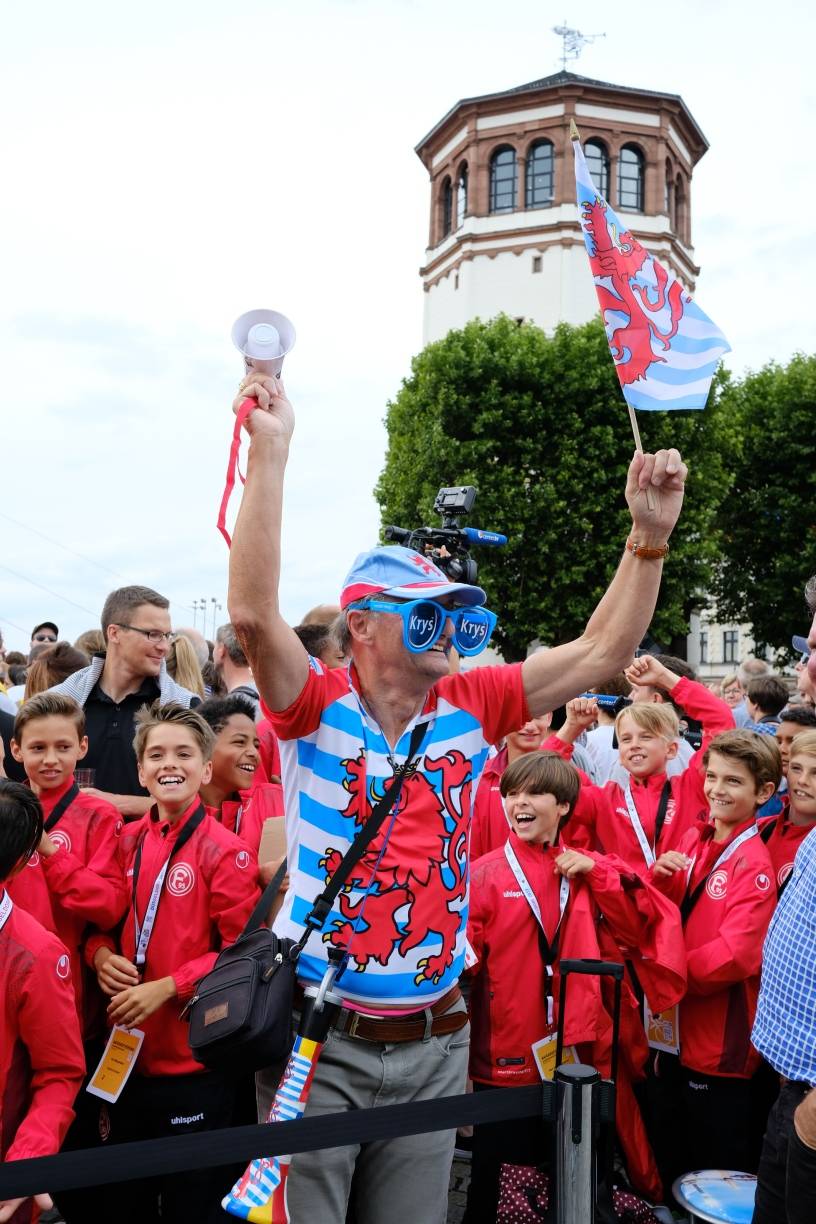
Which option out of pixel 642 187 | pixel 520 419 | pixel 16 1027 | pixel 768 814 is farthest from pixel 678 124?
pixel 16 1027

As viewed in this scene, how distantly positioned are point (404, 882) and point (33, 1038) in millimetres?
1402

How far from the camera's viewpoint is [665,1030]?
439cm

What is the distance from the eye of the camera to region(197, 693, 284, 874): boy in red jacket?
4715mm

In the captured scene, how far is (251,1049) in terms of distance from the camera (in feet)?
7.64

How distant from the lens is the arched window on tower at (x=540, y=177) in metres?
40.4

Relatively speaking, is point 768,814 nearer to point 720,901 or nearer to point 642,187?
point 720,901

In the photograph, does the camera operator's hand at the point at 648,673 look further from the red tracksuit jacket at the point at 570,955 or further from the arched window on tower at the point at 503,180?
the arched window on tower at the point at 503,180

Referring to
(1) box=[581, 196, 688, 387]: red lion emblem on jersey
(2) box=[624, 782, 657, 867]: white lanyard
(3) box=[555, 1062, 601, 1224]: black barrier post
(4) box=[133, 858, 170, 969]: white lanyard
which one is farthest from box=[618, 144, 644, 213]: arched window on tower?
A: (3) box=[555, 1062, 601, 1224]: black barrier post

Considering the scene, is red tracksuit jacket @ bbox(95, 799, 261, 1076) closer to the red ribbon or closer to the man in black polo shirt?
the man in black polo shirt

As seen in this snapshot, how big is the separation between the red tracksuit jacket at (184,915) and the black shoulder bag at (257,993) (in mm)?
1289

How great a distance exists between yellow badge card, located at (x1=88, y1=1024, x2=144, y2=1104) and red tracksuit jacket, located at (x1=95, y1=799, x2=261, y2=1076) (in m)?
0.06

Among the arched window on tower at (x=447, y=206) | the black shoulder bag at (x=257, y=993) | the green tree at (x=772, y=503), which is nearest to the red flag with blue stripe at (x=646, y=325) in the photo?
the black shoulder bag at (x=257, y=993)

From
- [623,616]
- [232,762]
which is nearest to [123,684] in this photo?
[232,762]

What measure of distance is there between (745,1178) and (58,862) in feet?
8.65
